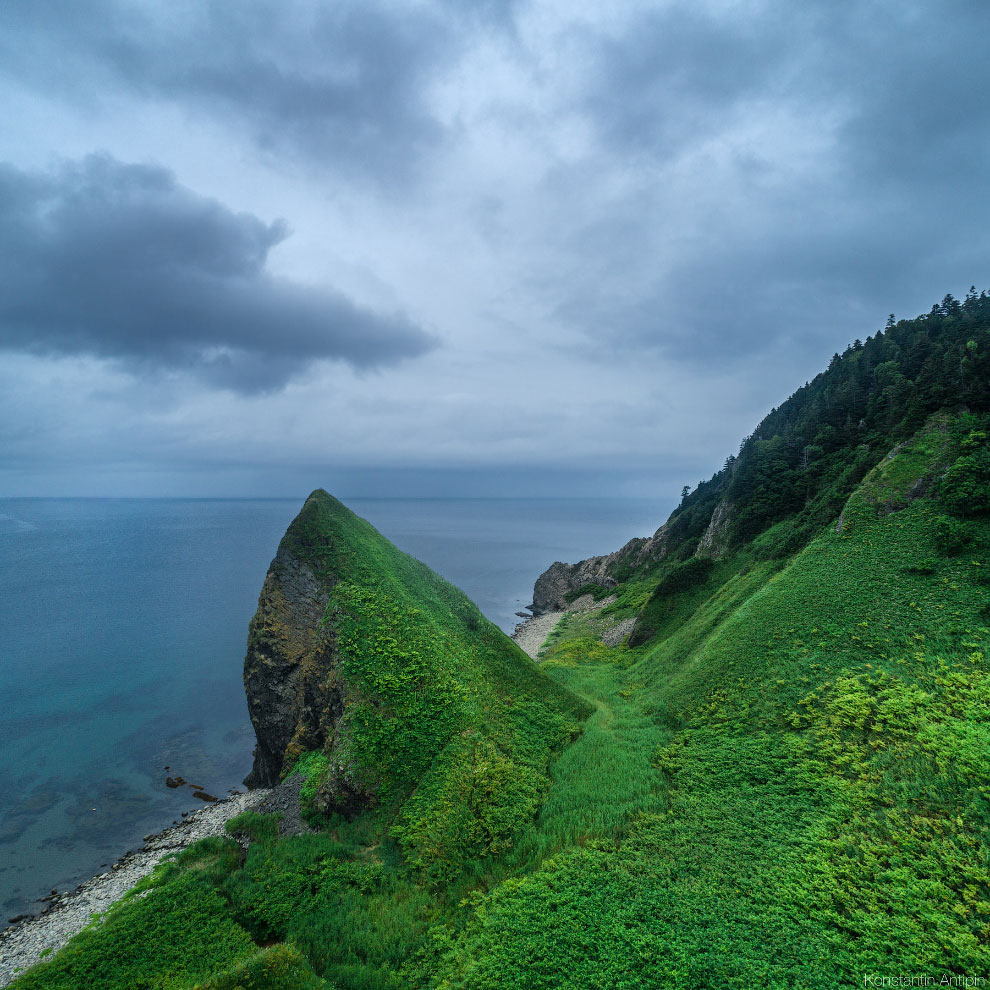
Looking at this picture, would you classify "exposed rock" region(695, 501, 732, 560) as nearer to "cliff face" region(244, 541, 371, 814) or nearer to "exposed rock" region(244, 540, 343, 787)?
"cliff face" region(244, 541, 371, 814)

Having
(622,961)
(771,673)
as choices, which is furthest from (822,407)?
(622,961)

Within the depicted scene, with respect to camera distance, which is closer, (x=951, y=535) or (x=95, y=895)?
(x=951, y=535)

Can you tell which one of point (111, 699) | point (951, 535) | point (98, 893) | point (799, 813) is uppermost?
point (951, 535)

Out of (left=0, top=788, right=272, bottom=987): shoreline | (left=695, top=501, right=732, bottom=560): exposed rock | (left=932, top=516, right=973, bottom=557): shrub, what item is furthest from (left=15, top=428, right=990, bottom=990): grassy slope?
(left=695, top=501, right=732, bottom=560): exposed rock

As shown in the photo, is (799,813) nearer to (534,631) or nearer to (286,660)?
(286,660)

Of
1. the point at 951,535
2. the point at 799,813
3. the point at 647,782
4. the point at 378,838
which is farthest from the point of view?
the point at 951,535

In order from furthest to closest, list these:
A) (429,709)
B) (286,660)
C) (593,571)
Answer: (593,571) < (286,660) < (429,709)

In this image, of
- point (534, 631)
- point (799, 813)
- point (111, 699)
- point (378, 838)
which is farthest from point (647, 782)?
point (111, 699)

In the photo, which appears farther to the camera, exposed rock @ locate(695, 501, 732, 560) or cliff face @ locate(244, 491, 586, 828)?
exposed rock @ locate(695, 501, 732, 560)
